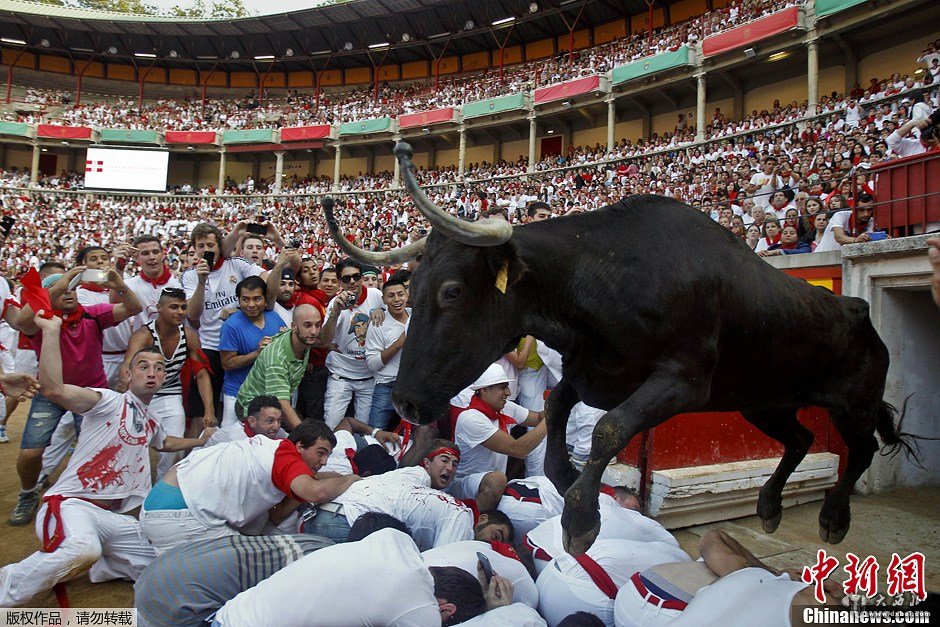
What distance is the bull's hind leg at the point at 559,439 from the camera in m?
2.46

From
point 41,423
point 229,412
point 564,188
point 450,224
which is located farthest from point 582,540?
point 564,188

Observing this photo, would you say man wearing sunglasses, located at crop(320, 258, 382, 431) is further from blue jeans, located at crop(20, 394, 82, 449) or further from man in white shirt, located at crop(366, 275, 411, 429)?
blue jeans, located at crop(20, 394, 82, 449)

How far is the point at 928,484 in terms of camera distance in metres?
7.33

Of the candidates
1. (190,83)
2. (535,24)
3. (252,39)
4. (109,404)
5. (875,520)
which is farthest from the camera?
(190,83)

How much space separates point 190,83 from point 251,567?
5107 cm

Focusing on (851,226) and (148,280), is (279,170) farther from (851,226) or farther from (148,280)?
(851,226)

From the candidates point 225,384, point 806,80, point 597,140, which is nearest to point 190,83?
point 597,140

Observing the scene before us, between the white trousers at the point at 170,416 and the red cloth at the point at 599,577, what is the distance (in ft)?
12.1

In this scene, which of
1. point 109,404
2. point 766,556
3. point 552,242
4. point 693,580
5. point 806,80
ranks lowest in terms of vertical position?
point 766,556

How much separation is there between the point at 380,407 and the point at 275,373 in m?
1.21

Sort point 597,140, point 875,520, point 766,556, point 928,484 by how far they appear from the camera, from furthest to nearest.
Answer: point 597,140
point 928,484
point 875,520
point 766,556

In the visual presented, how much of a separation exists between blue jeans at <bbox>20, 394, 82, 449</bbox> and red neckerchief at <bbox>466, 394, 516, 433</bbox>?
Answer: 130 inches

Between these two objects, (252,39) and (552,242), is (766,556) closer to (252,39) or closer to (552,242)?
(552,242)

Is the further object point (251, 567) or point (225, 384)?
point (225, 384)
